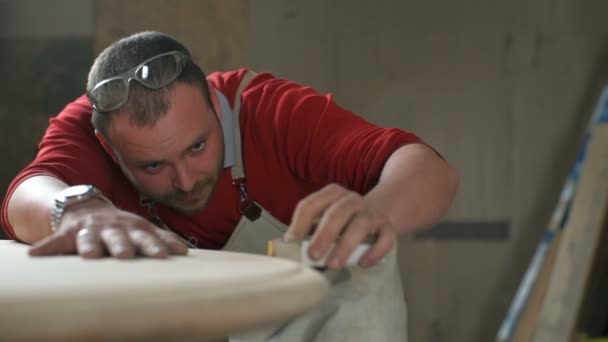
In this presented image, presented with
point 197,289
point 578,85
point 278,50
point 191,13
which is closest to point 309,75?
point 278,50

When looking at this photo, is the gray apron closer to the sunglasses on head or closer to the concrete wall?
the sunglasses on head

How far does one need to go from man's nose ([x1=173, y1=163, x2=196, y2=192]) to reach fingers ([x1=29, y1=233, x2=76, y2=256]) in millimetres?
562

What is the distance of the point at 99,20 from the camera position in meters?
2.97

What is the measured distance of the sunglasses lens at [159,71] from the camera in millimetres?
1575

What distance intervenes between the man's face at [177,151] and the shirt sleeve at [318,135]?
0.15 meters

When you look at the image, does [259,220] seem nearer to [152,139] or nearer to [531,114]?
[152,139]

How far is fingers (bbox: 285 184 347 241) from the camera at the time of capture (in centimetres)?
103

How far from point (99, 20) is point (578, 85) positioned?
6.07ft

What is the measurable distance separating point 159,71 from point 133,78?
6 cm

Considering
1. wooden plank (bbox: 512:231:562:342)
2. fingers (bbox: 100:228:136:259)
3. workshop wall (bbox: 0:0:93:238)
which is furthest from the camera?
workshop wall (bbox: 0:0:93:238)

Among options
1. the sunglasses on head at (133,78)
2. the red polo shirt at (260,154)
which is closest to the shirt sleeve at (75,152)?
the red polo shirt at (260,154)

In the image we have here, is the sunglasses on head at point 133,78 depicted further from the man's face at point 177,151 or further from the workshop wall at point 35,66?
the workshop wall at point 35,66

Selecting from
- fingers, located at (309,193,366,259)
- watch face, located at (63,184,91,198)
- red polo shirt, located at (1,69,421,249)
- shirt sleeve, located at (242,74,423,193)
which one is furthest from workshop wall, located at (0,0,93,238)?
fingers, located at (309,193,366,259)

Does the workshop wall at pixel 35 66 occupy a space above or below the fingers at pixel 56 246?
below
